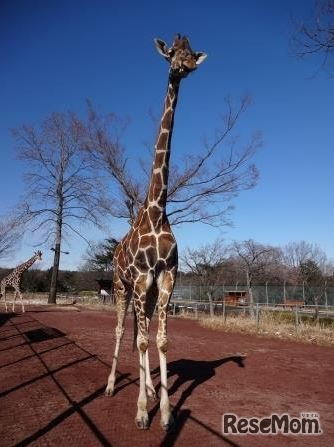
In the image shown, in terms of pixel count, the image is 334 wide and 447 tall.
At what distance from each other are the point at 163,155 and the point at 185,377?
4.22 metres

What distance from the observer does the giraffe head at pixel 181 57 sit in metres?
6.75

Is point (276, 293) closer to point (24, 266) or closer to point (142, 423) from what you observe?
point (24, 266)

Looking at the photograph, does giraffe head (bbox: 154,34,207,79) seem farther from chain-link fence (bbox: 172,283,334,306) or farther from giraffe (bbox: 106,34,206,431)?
chain-link fence (bbox: 172,283,334,306)

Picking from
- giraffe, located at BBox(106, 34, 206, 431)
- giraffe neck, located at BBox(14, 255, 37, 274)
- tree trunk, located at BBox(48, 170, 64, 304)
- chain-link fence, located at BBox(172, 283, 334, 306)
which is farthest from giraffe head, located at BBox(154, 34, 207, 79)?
tree trunk, located at BBox(48, 170, 64, 304)

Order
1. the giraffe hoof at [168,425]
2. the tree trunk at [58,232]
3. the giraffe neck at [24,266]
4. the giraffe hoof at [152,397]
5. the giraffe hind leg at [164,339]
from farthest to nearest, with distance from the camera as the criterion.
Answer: the tree trunk at [58,232], the giraffe neck at [24,266], the giraffe hoof at [152,397], the giraffe hind leg at [164,339], the giraffe hoof at [168,425]

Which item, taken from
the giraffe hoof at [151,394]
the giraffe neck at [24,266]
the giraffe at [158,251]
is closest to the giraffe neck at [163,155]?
the giraffe at [158,251]

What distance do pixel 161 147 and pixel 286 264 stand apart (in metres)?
68.0

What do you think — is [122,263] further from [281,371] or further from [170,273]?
[281,371]

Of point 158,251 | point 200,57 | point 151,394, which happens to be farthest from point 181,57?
point 151,394

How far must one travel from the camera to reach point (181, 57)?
676cm

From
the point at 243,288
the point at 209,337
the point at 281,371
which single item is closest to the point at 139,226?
the point at 281,371

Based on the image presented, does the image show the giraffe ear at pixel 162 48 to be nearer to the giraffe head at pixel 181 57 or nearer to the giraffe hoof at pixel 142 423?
the giraffe head at pixel 181 57

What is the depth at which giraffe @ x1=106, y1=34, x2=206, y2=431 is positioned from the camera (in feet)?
20.1

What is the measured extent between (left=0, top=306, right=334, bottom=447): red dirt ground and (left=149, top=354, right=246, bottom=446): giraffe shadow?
0.02 meters
